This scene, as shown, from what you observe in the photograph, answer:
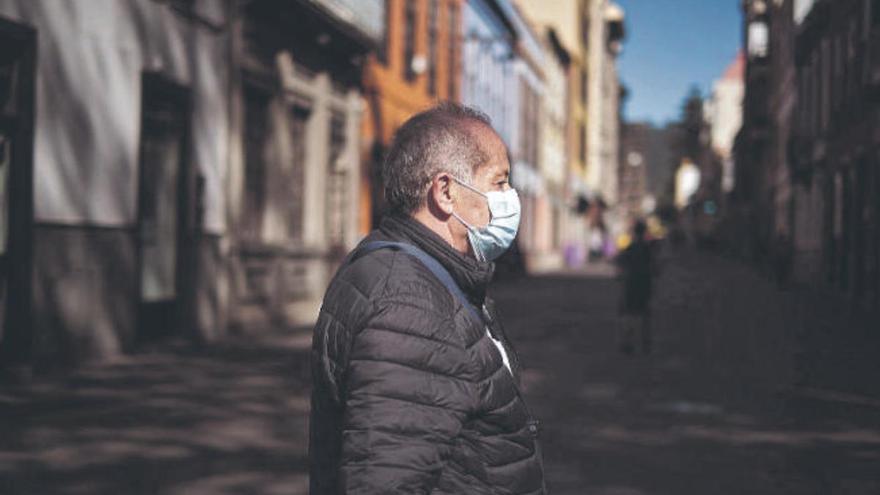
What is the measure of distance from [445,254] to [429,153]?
0.71ft

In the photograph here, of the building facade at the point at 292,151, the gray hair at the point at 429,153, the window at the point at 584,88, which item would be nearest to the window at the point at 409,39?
the building facade at the point at 292,151

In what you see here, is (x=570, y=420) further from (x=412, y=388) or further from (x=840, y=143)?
(x=840, y=143)

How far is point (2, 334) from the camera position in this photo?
9891 millimetres

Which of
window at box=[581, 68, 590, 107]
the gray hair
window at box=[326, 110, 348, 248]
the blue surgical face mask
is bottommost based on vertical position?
the blue surgical face mask

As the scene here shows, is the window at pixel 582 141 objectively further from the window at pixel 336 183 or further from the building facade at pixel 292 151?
the window at pixel 336 183

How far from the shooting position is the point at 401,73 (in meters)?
24.1

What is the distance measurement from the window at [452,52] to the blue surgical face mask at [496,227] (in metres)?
27.1

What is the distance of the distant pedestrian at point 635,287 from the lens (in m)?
13.7

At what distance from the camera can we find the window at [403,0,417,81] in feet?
80.0

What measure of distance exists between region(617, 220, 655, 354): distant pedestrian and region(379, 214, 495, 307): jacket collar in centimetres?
1148

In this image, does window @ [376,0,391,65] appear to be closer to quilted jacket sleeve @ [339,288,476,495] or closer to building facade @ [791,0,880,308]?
building facade @ [791,0,880,308]

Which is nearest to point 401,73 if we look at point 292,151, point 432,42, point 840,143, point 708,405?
point 432,42

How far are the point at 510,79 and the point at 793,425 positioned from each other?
110 feet

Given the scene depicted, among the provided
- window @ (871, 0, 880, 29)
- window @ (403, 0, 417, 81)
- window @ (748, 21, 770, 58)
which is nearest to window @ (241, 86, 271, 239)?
window @ (403, 0, 417, 81)
